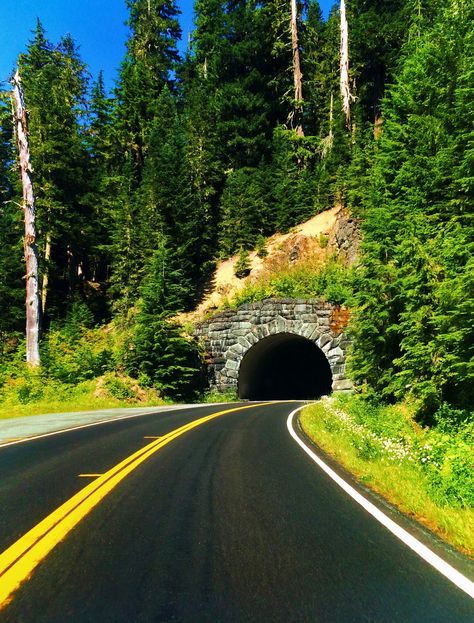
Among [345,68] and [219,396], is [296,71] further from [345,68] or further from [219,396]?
[219,396]

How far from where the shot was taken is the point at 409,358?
12.9m

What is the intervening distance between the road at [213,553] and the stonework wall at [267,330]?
19.7 metres

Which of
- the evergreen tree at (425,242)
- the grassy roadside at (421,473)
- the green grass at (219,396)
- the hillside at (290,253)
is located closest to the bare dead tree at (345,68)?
the hillside at (290,253)

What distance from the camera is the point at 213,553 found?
368cm

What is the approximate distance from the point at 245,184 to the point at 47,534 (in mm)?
33641

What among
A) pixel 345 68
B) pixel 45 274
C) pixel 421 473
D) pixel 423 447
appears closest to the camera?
pixel 421 473

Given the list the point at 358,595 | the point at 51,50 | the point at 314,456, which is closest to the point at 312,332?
the point at 314,456

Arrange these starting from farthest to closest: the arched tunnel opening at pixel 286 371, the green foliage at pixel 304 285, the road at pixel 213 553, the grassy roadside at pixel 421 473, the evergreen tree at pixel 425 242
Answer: the arched tunnel opening at pixel 286 371
the green foliage at pixel 304 285
the evergreen tree at pixel 425 242
the grassy roadside at pixel 421 473
the road at pixel 213 553

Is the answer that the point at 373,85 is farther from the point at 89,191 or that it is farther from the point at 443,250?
the point at 443,250

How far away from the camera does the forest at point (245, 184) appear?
13.1 metres

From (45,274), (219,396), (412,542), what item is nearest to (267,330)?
(219,396)

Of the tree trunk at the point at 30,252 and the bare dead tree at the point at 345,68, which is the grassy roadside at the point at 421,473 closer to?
the tree trunk at the point at 30,252

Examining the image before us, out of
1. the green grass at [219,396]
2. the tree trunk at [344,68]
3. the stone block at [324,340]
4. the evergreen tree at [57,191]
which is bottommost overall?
the green grass at [219,396]

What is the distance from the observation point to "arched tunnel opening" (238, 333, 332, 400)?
3061 cm
